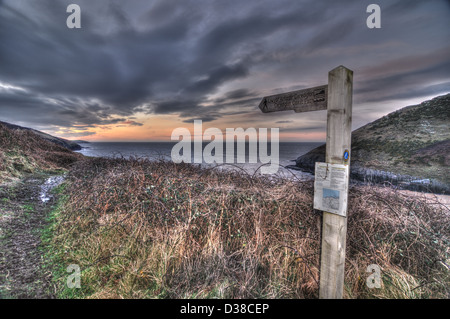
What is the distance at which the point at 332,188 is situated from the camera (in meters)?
2.37

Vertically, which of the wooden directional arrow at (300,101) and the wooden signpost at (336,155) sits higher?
the wooden directional arrow at (300,101)

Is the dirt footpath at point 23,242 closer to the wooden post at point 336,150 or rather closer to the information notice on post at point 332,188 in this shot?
the wooden post at point 336,150

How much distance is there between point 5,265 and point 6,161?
7.50 meters

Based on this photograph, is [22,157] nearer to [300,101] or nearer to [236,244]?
[236,244]

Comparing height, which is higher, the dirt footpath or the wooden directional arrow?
the wooden directional arrow

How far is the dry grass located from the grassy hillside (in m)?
5.97

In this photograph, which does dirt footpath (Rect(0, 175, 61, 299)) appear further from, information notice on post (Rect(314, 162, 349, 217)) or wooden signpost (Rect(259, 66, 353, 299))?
information notice on post (Rect(314, 162, 349, 217))

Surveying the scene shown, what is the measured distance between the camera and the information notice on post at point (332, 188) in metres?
2.27

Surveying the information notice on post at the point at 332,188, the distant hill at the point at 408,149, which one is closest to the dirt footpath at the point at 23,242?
the information notice on post at the point at 332,188

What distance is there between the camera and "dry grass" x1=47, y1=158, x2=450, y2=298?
2838 millimetres

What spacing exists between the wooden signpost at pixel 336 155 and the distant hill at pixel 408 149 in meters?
11.9

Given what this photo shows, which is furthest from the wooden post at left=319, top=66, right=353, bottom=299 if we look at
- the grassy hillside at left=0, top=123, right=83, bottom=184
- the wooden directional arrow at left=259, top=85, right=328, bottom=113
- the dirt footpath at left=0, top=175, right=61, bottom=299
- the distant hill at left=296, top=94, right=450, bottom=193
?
the distant hill at left=296, top=94, right=450, bottom=193

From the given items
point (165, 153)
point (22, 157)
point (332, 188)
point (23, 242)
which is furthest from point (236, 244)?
point (22, 157)

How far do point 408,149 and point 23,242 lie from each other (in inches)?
1188
